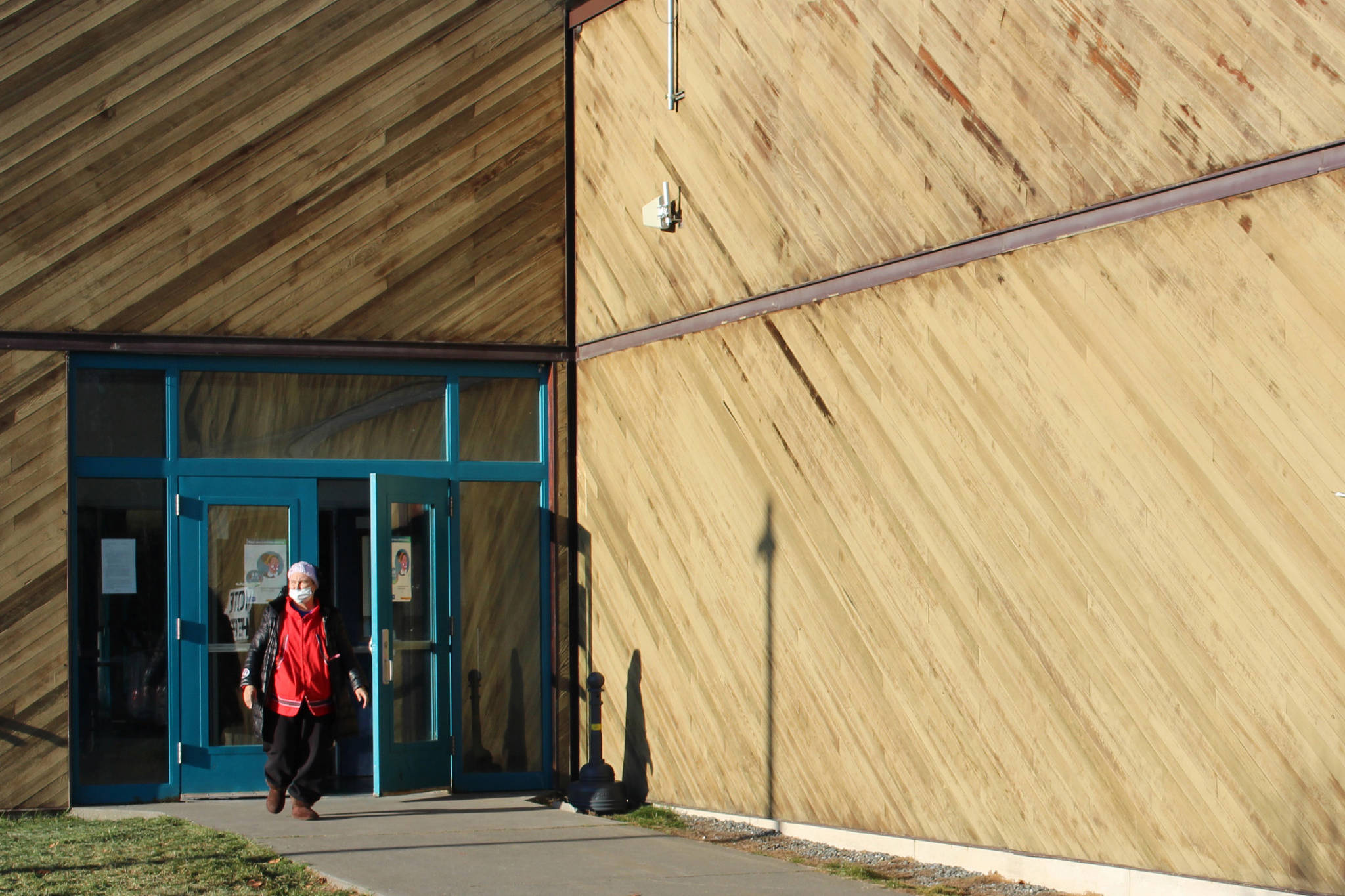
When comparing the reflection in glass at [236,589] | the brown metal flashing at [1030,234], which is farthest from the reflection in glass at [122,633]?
the brown metal flashing at [1030,234]

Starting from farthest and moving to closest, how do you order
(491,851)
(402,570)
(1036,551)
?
(402,570) < (491,851) < (1036,551)

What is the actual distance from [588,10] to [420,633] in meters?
4.72

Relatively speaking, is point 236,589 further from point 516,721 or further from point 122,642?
point 516,721

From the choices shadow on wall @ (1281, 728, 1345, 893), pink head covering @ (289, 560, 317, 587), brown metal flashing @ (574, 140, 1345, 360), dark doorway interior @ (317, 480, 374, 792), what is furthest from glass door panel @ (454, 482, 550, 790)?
shadow on wall @ (1281, 728, 1345, 893)

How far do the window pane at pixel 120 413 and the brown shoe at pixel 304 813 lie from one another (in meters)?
2.68

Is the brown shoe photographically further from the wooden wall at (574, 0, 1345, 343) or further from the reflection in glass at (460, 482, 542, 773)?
Answer: the wooden wall at (574, 0, 1345, 343)

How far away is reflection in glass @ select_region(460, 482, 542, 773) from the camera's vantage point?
1083cm

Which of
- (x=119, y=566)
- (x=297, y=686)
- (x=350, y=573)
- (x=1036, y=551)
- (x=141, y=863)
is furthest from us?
(x=350, y=573)

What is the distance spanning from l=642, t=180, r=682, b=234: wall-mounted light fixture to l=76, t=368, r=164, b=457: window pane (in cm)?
360

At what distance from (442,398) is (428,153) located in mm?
1786

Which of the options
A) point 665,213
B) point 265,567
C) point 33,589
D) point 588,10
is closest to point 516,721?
point 265,567

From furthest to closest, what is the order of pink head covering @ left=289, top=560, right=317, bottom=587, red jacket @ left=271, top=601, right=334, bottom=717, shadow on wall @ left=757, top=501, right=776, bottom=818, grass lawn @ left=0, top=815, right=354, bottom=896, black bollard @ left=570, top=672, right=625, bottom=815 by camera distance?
1. black bollard @ left=570, top=672, right=625, bottom=815
2. pink head covering @ left=289, top=560, right=317, bottom=587
3. red jacket @ left=271, top=601, right=334, bottom=717
4. shadow on wall @ left=757, top=501, right=776, bottom=818
5. grass lawn @ left=0, top=815, right=354, bottom=896

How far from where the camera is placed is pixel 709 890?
7.09 m

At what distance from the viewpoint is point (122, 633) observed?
10.1m
